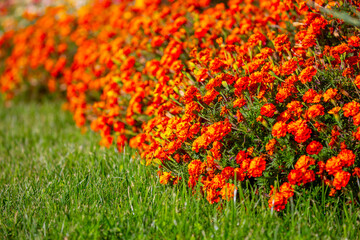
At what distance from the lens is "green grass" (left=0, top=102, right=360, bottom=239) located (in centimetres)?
215

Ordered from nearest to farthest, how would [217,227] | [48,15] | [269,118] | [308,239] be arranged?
[308,239] → [217,227] → [269,118] → [48,15]

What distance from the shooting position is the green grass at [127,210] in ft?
7.07

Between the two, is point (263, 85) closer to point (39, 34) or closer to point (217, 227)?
point (217, 227)

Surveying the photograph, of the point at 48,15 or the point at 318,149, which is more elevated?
the point at 48,15

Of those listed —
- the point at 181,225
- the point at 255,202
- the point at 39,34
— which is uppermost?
the point at 39,34

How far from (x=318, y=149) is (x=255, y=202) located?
50 cm

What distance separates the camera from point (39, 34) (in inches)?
233

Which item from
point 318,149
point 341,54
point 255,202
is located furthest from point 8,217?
point 341,54

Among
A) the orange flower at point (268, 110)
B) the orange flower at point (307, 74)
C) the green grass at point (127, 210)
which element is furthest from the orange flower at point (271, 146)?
the orange flower at point (307, 74)

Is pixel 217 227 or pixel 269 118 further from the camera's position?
pixel 269 118

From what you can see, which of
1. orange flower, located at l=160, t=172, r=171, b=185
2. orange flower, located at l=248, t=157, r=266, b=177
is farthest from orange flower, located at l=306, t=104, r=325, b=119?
orange flower, located at l=160, t=172, r=171, b=185

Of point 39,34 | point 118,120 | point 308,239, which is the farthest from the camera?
point 39,34

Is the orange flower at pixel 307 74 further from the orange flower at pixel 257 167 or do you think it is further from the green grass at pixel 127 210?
the green grass at pixel 127 210

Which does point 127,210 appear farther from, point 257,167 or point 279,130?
point 279,130
